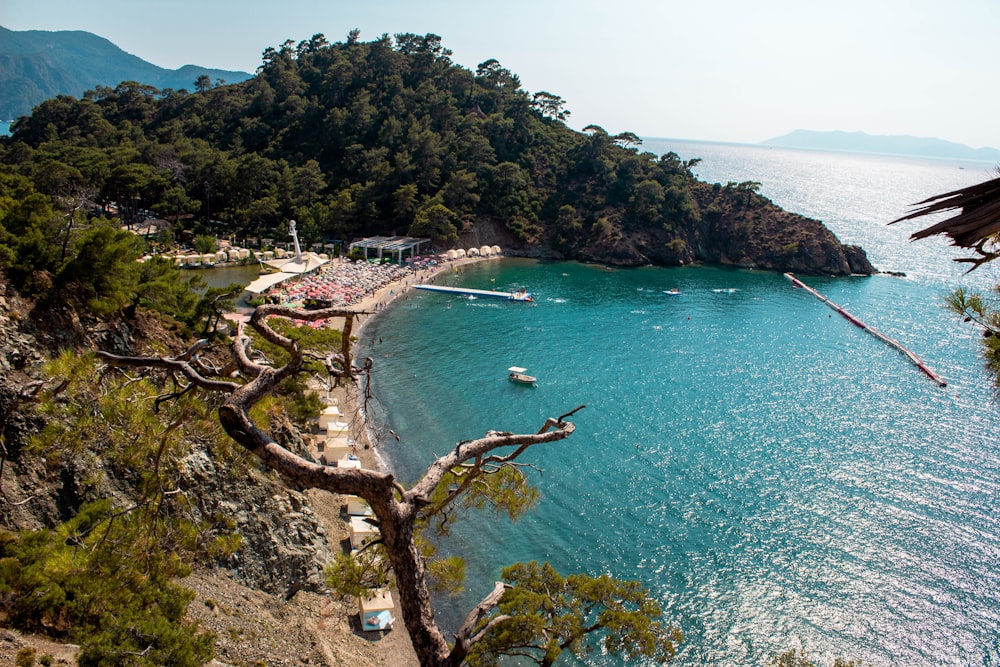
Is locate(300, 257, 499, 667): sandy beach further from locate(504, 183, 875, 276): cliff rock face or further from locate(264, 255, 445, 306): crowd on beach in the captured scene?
locate(504, 183, 875, 276): cliff rock face

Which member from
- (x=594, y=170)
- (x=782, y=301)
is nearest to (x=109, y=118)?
(x=594, y=170)

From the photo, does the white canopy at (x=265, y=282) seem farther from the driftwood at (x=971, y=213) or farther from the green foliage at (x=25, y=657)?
the driftwood at (x=971, y=213)

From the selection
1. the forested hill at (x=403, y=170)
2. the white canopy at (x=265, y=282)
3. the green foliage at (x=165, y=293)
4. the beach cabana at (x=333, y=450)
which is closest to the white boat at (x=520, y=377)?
the beach cabana at (x=333, y=450)

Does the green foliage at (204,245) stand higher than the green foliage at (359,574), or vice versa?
the green foliage at (204,245)

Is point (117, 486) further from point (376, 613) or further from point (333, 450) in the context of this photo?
point (333, 450)

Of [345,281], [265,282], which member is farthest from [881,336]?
[265,282]
